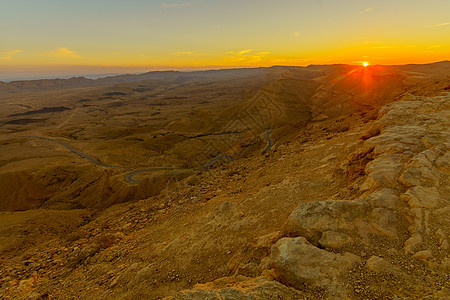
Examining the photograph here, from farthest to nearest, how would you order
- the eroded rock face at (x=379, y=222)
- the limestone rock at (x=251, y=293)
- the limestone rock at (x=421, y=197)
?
1. the limestone rock at (x=421, y=197)
2. the eroded rock face at (x=379, y=222)
3. the limestone rock at (x=251, y=293)

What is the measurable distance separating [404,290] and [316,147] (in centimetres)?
1665


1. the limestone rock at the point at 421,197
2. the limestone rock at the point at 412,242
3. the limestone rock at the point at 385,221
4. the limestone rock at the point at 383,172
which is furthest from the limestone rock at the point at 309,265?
the limestone rock at the point at 383,172

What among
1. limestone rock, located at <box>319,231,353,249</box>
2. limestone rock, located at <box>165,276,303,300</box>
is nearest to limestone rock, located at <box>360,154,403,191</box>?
limestone rock, located at <box>319,231,353,249</box>

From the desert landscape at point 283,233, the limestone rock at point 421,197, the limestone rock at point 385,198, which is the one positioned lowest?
the desert landscape at point 283,233

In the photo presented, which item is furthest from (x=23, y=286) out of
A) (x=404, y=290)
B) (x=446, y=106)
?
(x=446, y=106)

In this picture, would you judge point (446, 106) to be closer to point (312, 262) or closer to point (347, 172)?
point (347, 172)

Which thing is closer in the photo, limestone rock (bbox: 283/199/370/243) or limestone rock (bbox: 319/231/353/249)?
limestone rock (bbox: 319/231/353/249)

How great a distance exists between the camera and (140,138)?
6881 cm

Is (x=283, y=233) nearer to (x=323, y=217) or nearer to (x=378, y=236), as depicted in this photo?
(x=323, y=217)

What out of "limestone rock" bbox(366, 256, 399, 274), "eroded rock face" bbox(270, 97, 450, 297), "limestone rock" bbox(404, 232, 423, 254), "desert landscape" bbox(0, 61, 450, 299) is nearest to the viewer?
"limestone rock" bbox(366, 256, 399, 274)

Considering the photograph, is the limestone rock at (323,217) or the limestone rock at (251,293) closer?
the limestone rock at (251,293)

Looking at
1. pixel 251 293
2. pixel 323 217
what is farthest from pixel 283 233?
pixel 251 293

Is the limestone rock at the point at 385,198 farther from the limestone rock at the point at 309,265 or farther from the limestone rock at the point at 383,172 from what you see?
the limestone rock at the point at 309,265

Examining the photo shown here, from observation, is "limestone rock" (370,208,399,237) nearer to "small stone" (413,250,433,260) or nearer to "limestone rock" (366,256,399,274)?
"small stone" (413,250,433,260)
